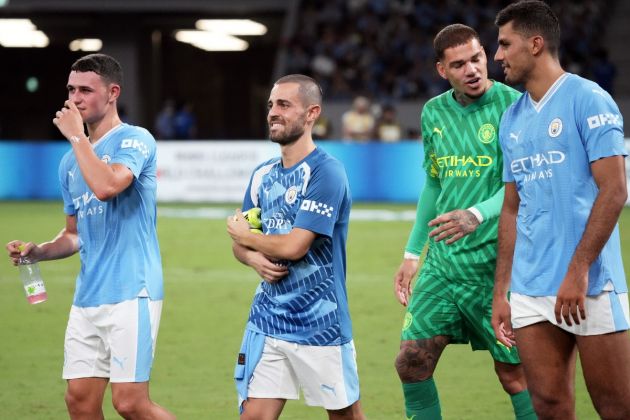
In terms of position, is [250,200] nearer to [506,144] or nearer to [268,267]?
[268,267]

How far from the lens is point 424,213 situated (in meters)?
6.29

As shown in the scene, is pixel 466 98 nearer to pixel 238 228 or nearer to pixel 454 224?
pixel 454 224

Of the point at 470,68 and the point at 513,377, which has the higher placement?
the point at 470,68

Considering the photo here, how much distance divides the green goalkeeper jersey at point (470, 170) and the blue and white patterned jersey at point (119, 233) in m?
1.61

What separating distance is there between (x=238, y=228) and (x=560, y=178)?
1.50 m

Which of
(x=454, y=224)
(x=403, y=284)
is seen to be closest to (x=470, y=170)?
(x=454, y=224)

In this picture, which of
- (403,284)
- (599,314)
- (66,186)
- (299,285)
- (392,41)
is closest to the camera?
(599,314)

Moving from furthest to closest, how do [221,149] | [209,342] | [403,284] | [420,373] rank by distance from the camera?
1. [221,149]
2. [209,342]
3. [403,284]
4. [420,373]

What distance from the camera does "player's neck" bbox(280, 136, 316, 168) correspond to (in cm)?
516

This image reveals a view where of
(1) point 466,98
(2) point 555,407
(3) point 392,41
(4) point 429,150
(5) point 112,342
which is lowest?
(2) point 555,407

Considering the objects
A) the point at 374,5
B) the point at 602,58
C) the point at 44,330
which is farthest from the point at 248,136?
the point at 44,330

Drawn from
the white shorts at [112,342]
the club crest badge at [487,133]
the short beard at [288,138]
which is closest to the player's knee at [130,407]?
the white shorts at [112,342]

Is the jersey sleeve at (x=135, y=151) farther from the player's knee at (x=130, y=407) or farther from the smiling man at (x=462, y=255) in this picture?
the smiling man at (x=462, y=255)

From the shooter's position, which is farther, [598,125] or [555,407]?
[555,407]
